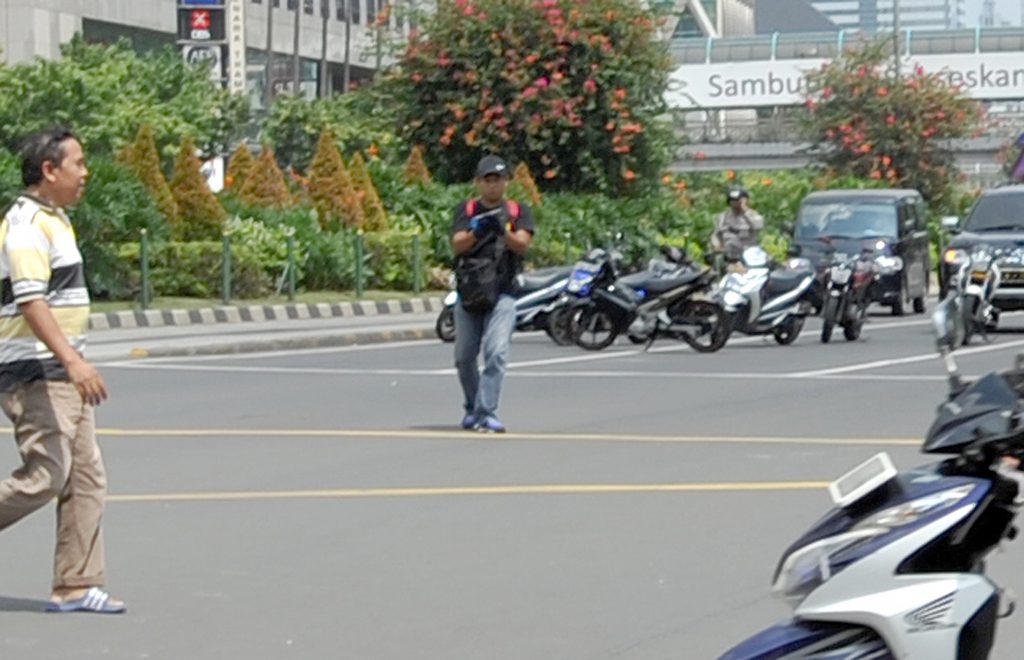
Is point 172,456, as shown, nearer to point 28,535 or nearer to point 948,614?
point 28,535

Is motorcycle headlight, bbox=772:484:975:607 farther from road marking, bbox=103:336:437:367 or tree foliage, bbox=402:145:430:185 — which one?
tree foliage, bbox=402:145:430:185

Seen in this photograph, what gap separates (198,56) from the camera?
51.2 metres

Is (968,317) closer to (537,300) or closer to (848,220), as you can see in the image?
(537,300)

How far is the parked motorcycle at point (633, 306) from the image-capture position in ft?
77.3

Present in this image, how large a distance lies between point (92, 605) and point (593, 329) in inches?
624

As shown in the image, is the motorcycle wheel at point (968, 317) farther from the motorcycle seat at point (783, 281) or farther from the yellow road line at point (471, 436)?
the motorcycle seat at point (783, 281)

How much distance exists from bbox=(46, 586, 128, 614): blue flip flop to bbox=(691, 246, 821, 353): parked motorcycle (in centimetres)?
1546

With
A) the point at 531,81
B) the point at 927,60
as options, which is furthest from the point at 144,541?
the point at 927,60

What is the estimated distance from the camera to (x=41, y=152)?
802 cm

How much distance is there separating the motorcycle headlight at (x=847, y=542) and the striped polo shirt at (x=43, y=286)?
375 cm

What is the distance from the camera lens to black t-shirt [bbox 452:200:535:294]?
46.4 ft

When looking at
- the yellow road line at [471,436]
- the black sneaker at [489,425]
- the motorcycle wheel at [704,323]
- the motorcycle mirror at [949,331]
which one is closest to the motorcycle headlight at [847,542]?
the motorcycle mirror at [949,331]

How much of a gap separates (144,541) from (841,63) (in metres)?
51.0

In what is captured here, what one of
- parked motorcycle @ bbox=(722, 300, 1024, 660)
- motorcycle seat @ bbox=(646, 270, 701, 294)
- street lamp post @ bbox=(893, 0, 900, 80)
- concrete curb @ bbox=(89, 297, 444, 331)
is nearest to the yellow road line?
parked motorcycle @ bbox=(722, 300, 1024, 660)
